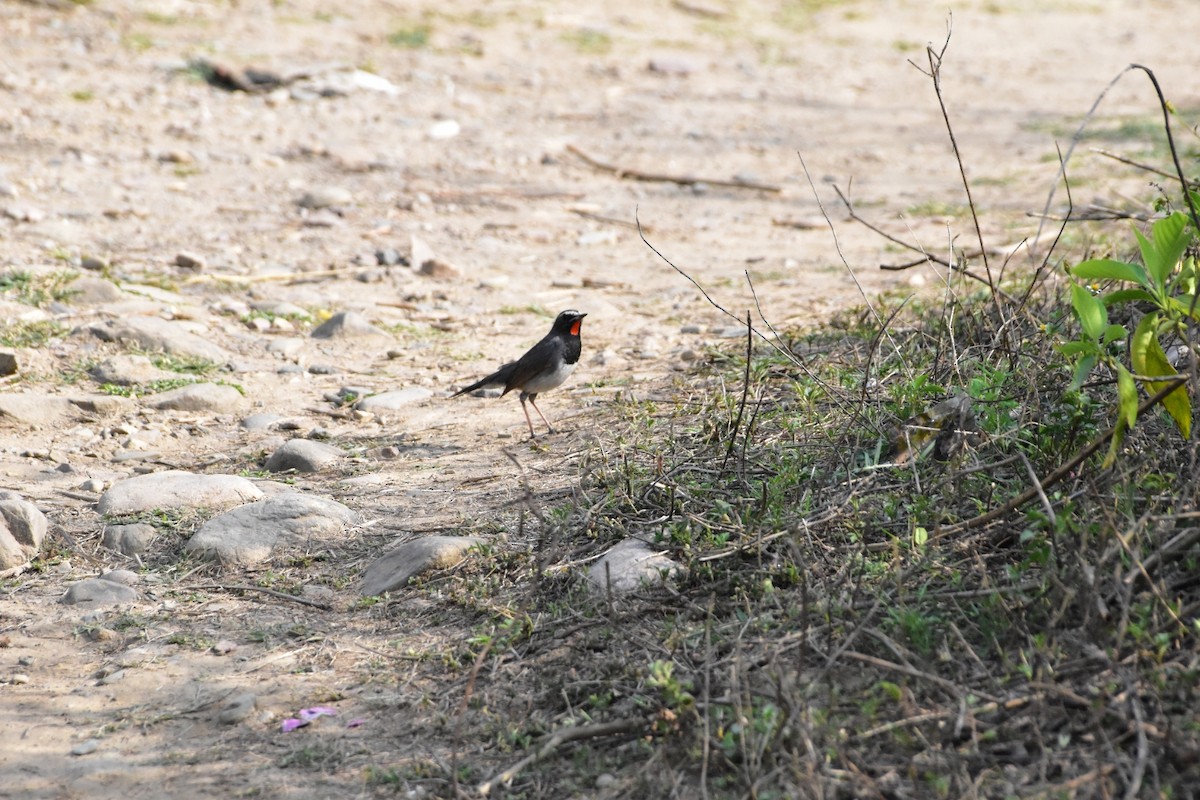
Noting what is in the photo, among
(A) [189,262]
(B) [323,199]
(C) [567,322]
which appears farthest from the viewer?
(B) [323,199]

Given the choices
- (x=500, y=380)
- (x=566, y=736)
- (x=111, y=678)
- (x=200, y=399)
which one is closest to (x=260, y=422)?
(x=200, y=399)

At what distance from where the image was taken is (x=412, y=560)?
446 centimetres

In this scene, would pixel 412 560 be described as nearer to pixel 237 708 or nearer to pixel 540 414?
pixel 237 708

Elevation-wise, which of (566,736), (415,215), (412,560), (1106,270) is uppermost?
(1106,270)

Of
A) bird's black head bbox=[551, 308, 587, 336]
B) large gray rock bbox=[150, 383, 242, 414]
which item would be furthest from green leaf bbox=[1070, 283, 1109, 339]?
large gray rock bbox=[150, 383, 242, 414]

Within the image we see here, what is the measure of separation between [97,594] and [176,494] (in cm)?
78

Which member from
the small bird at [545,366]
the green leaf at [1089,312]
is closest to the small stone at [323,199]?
the small bird at [545,366]

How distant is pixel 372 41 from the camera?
1391 cm

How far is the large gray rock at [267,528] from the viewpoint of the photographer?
4.70 m

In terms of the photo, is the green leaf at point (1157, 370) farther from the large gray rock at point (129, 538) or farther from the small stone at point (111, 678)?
the large gray rock at point (129, 538)

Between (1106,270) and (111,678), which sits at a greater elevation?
(1106,270)

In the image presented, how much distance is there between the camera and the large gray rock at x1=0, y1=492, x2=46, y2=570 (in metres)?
4.63

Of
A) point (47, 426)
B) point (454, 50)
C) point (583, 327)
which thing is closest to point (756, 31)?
point (454, 50)

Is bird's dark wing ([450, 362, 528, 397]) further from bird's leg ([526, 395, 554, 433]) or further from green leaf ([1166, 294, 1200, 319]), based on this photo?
green leaf ([1166, 294, 1200, 319])
